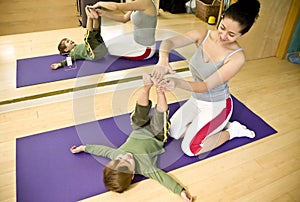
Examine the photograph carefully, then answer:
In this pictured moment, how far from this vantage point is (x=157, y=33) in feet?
8.10

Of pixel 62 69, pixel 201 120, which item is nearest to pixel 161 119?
pixel 201 120

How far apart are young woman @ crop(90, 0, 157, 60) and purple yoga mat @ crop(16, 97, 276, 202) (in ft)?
2.32

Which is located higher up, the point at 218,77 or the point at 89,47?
the point at 218,77

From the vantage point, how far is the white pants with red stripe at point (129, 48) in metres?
2.32

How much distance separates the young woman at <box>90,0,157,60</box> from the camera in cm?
218

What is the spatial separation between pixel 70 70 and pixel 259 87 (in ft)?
5.10

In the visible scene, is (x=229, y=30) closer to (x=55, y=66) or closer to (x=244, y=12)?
(x=244, y=12)

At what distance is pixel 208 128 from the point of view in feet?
5.02

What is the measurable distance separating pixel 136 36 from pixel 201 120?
1105 mm

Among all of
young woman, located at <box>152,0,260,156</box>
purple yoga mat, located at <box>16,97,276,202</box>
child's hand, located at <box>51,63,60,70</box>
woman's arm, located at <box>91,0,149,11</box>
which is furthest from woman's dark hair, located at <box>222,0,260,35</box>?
child's hand, located at <box>51,63,60,70</box>

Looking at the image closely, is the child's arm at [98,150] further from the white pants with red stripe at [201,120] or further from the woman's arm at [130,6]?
the woman's arm at [130,6]

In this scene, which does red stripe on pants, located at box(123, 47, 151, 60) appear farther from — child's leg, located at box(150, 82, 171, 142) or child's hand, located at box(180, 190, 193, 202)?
child's hand, located at box(180, 190, 193, 202)

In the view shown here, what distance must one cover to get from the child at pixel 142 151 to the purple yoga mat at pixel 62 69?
0.76 m

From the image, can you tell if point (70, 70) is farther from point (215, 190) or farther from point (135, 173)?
point (215, 190)
